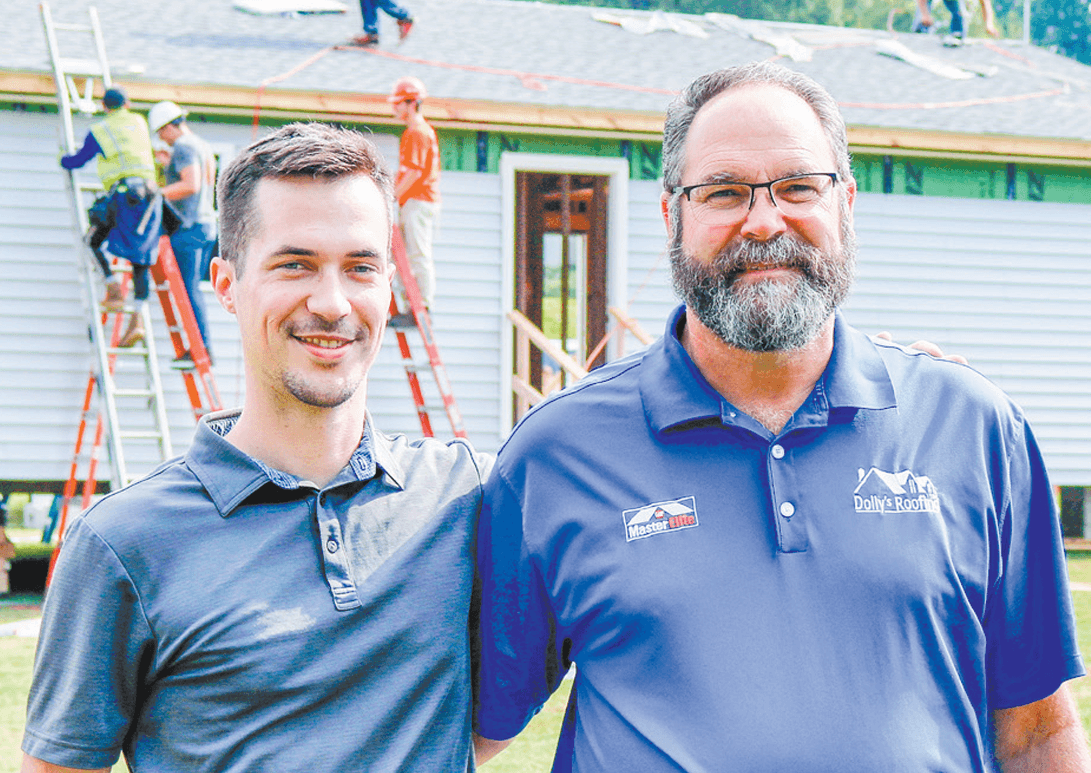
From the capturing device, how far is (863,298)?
1195 cm

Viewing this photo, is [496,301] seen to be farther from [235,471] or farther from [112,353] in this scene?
[235,471]

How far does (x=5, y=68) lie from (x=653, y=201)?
621 centimetres

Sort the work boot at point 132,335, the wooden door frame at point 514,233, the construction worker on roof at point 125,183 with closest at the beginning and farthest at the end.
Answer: the construction worker on roof at point 125,183 → the work boot at point 132,335 → the wooden door frame at point 514,233

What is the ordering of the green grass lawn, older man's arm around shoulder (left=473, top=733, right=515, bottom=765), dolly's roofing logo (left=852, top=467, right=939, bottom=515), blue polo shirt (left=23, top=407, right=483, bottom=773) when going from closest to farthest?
blue polo shirt (left=23, top=407, right=483, bottom=773), dolly's roofing logo (left=852, top=467, right=939, bottom=515), older man's arm around shoulder (left=473, top=733, right=515, bottom=765), the green grass lawn

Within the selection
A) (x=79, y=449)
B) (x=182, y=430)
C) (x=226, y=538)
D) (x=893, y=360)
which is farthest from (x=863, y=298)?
(x=226, y=538)

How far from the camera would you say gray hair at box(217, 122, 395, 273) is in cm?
210

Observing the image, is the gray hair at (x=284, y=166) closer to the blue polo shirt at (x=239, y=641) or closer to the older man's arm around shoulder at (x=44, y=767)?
the blue polo shirt at (x=239, y=641)

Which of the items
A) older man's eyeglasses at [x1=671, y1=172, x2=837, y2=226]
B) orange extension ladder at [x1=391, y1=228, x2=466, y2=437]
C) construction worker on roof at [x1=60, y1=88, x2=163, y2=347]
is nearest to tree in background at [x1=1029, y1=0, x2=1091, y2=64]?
orange extension ladder at [x1=391, y1=228, x2=466, y2=437]

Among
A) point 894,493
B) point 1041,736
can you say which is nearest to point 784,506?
point 894,493

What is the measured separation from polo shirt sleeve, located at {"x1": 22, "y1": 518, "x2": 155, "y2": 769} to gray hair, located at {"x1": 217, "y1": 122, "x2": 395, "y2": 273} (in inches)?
25.5

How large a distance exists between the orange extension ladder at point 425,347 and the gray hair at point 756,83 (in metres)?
6.58

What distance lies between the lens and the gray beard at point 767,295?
2.08 meters

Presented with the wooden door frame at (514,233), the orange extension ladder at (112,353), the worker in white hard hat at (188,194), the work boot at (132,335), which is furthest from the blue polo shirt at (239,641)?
the wooden door frame at (514,233)

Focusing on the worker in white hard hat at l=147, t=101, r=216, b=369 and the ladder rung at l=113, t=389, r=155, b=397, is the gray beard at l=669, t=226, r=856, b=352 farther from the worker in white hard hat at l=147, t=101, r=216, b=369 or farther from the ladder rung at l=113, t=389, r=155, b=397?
the worker in white hard hat at l=147, t=101, r=216, b=369
